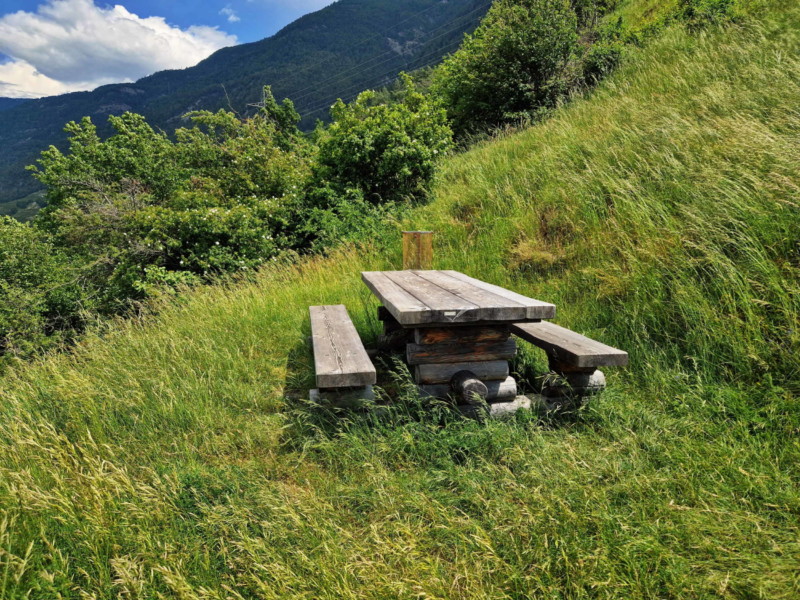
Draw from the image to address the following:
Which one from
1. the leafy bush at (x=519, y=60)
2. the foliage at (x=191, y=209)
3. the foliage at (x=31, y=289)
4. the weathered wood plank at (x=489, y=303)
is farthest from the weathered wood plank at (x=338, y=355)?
the foliage at (x=31, y=289)

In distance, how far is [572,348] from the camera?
2512 millimetres

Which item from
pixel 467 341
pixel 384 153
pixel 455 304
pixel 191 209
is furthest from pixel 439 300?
pixel 191 209

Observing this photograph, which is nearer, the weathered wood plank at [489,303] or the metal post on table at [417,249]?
the weathered wood plank at [489,303]

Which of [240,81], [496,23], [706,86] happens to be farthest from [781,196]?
[240,81]

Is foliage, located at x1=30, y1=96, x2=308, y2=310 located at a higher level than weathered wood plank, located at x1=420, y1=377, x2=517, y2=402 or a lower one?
higher

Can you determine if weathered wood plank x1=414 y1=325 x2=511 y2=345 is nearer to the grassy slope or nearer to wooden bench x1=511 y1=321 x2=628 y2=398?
wooden bench x1=511 y1=321 x2=628 y2=398

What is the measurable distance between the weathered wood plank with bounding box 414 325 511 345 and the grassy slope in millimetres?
499

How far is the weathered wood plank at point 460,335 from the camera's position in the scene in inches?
104

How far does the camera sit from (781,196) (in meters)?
3.02

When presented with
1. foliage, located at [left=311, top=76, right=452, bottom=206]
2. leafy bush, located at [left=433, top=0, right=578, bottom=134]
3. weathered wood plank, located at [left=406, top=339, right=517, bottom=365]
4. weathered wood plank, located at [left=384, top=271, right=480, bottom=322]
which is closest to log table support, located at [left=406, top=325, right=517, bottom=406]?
weathered wood plank, located at [left=406, top=339, right=517, bottom=365]

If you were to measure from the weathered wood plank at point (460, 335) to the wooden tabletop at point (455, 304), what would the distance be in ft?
0.58

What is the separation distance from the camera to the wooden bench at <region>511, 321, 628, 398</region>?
2.38m

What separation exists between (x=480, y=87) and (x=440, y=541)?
11.1 m

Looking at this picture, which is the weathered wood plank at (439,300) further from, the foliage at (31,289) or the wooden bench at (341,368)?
the foliage at (31,289)
